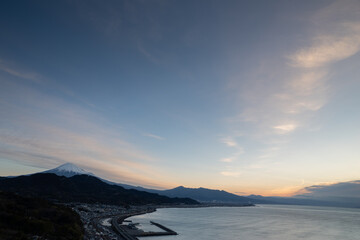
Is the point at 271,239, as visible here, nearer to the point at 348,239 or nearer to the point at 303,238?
the point at 303,238

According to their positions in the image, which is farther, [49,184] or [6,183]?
[49,184]

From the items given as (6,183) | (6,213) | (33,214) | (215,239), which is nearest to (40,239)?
(6,213)

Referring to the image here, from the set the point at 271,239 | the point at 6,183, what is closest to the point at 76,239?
the point at 271,239

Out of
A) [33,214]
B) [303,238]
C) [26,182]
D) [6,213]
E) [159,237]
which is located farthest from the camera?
[26,182]

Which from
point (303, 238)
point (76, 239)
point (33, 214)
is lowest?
point (303, 238)

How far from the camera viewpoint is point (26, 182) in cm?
16788

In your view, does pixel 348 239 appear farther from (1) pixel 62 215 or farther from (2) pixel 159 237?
(1) pixel 62 215

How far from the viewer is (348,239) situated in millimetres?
76625

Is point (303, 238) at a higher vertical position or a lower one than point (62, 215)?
lower

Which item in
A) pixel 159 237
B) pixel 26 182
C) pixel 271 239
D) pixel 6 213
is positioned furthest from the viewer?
pixel 26 182

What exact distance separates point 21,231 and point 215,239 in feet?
172

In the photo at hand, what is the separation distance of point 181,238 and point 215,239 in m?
10.4

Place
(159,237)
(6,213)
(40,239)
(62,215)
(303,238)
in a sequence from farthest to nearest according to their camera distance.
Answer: (303,238)
(159,237)
(62,215)
(6,213)
(40,239)

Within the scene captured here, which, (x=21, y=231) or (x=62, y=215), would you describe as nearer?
(x=21, y=231)
